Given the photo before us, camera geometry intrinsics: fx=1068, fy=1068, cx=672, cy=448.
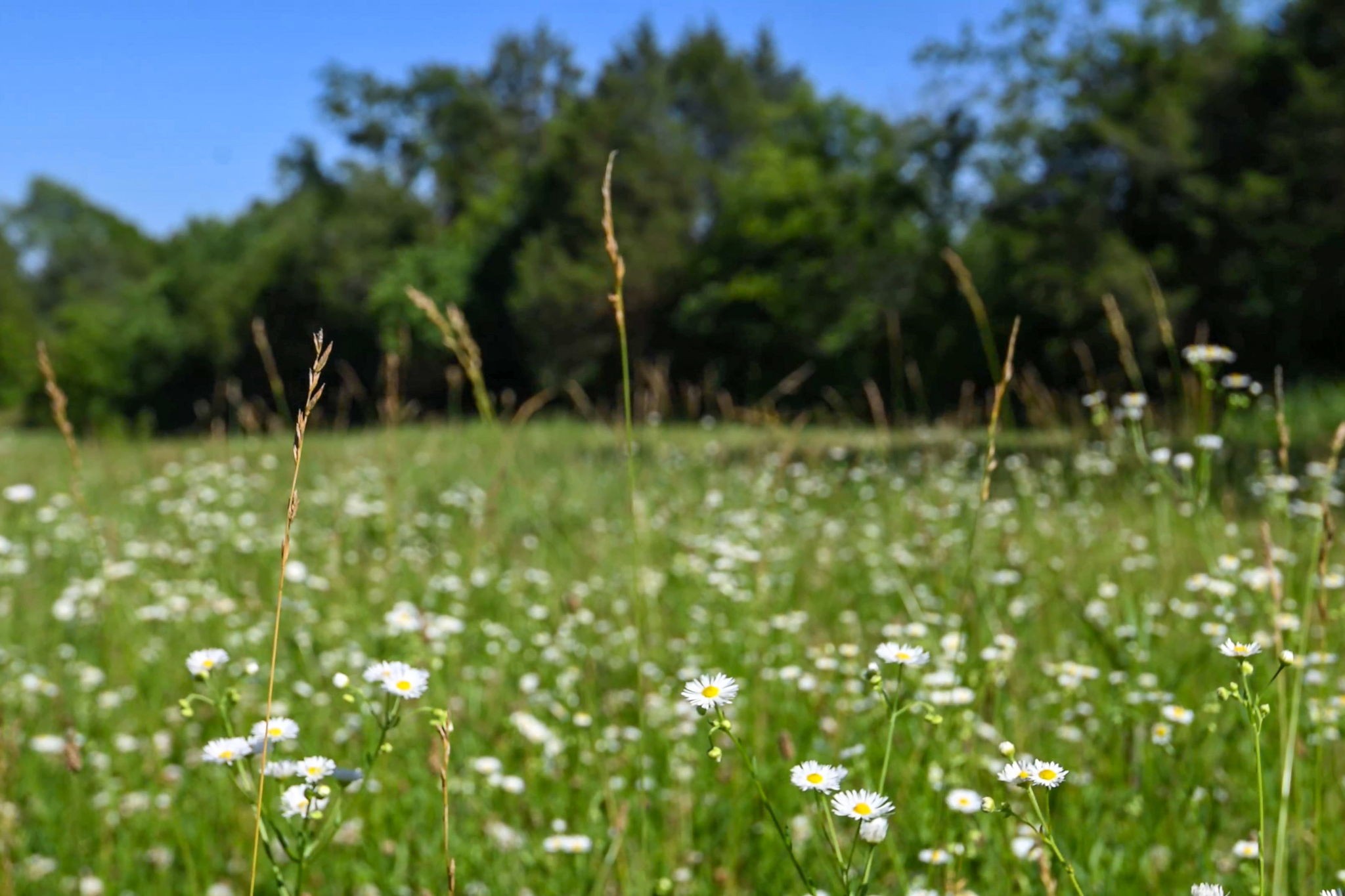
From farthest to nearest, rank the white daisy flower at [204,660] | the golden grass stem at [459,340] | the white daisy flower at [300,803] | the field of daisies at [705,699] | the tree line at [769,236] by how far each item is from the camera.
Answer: the tree line at [769,236] < the golden grass stem at [459,340] < the field of daisies at [705,699] < the white daisy flower at [204,660] < the white daisy flower at [300,803]

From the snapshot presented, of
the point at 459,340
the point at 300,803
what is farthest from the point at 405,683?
the point at 459,340

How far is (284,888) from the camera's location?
1139mm

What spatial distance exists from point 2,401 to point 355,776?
52.4 meters

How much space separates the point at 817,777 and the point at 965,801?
37.4 inches

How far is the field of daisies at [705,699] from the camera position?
1.77 m

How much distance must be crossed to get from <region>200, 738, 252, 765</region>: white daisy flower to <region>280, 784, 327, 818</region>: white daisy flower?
0.23 feet

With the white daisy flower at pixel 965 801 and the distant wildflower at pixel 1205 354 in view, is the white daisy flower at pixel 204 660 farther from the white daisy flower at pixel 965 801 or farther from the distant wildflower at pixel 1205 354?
the distant wildflower at pixel 1205 354

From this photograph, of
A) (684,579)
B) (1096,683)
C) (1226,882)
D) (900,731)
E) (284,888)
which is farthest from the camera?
(684,579)

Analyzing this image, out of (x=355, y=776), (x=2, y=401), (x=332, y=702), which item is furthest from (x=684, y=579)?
(x=2, y=401)

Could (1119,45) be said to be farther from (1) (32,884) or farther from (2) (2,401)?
(2) (2,401)

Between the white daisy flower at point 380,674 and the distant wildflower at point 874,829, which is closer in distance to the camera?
the distant wildflower at point 874,829

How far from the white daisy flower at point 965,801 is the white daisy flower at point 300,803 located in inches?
Result: 43.4

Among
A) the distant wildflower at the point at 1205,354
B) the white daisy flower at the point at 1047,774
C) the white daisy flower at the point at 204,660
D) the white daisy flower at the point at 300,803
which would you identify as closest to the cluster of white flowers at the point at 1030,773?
the white daisy flower at the point at 1047,774

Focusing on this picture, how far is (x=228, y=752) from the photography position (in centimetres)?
125
